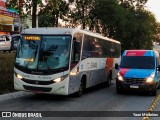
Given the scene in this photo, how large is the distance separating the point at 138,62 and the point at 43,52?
19.8 feet

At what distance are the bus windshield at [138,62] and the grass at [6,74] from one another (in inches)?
225

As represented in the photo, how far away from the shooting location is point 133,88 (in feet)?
55.5

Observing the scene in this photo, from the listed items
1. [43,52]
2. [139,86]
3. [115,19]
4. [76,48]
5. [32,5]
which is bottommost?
[139,86]

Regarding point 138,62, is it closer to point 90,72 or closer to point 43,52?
point 90,72

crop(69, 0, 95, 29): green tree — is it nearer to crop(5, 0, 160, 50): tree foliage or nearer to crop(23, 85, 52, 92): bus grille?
crop(5, 0, 160, 50): tree foliage

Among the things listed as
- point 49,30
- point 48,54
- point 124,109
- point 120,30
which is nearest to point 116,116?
point 124,109

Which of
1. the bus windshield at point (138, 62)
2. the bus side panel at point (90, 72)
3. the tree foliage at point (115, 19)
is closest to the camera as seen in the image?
the bus side panel at point (90, 72)

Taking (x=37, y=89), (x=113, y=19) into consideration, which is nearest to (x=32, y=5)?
(x=37, y=89)

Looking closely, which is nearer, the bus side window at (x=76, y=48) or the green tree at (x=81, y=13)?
the bus side window at (x=76, y=48)

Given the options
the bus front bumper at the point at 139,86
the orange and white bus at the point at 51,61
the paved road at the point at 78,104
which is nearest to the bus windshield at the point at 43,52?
the orange and white bus at the point at 51,61

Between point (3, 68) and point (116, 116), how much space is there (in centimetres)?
1199

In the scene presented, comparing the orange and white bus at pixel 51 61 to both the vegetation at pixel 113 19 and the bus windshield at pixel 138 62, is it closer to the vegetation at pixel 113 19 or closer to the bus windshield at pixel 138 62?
the bus windshield at pixel 138 62

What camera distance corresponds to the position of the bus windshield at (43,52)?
46.4 ft

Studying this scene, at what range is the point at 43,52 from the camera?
14328 millimetres
